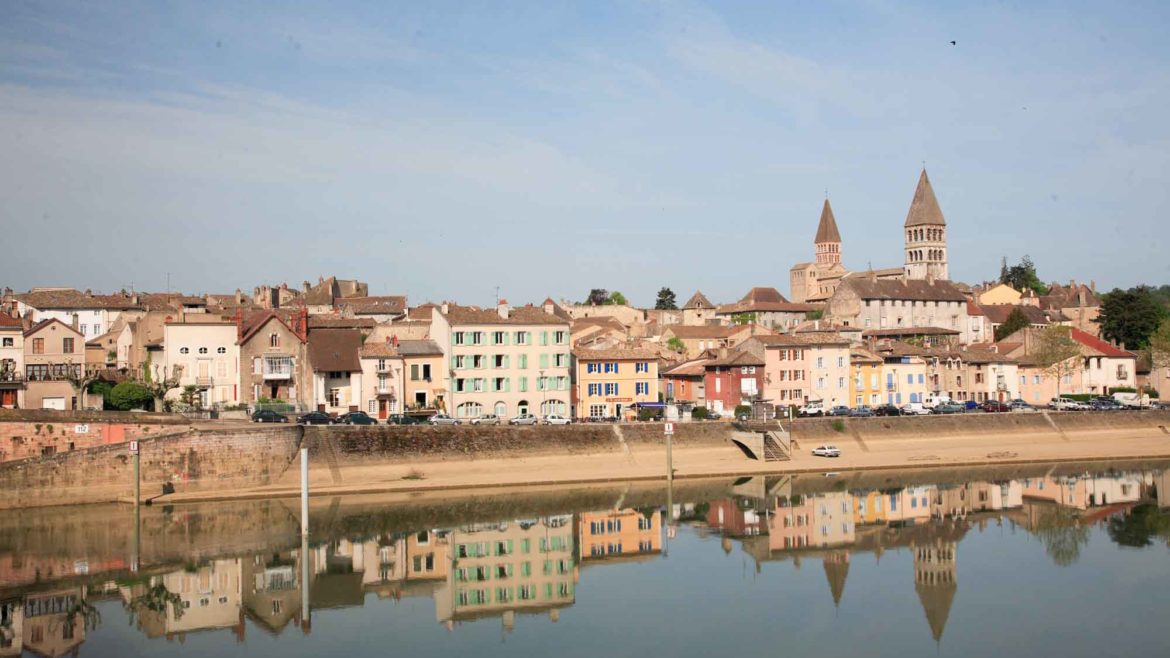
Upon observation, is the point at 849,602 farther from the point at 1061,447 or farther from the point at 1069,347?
the point at 1069,347

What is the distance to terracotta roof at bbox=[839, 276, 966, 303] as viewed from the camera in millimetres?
130625

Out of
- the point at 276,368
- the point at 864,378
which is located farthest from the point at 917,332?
the point at 276,368

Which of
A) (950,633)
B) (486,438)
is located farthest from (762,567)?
(486,438)

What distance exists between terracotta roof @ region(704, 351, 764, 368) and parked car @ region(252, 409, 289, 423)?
29.9 m

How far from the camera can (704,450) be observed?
2623 inches

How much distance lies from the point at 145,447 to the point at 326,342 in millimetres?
19769

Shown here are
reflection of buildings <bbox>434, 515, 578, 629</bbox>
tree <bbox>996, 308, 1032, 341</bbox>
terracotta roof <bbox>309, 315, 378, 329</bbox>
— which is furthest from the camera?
tree <bbox>996, 308, 1032, 341</bbox>

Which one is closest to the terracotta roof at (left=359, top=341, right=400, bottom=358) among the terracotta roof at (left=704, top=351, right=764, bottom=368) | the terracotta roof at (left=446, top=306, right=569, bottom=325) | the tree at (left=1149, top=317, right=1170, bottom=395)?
the terracotta roof at (left=446, top=306, right=569, bottom=325)

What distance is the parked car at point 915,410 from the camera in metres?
77.9

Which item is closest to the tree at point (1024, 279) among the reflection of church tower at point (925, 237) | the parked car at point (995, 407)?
the reflection of church tower at point (925, 237)

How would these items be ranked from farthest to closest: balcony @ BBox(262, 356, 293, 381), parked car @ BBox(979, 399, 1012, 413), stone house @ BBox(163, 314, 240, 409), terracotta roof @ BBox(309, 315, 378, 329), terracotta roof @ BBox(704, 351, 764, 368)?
parked car @ BBox(979, 399, 1012, 413) < terracotta roof @ BBox(704, 351, 764, 368) < terracotta roof @ BBox(309, 315, 378, 329) < balcony @ BBox(262, 356, 293, 381) < stone house @ BBox(163, 314, 240, 409)

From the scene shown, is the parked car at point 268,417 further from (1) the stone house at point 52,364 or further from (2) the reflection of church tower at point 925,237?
(2) the reflection of church tower at point 925,237

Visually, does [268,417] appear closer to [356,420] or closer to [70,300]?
[356,420]

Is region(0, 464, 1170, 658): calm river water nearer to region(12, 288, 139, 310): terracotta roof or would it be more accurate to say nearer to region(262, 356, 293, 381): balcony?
region(262, 356, 293, 381): balcony
